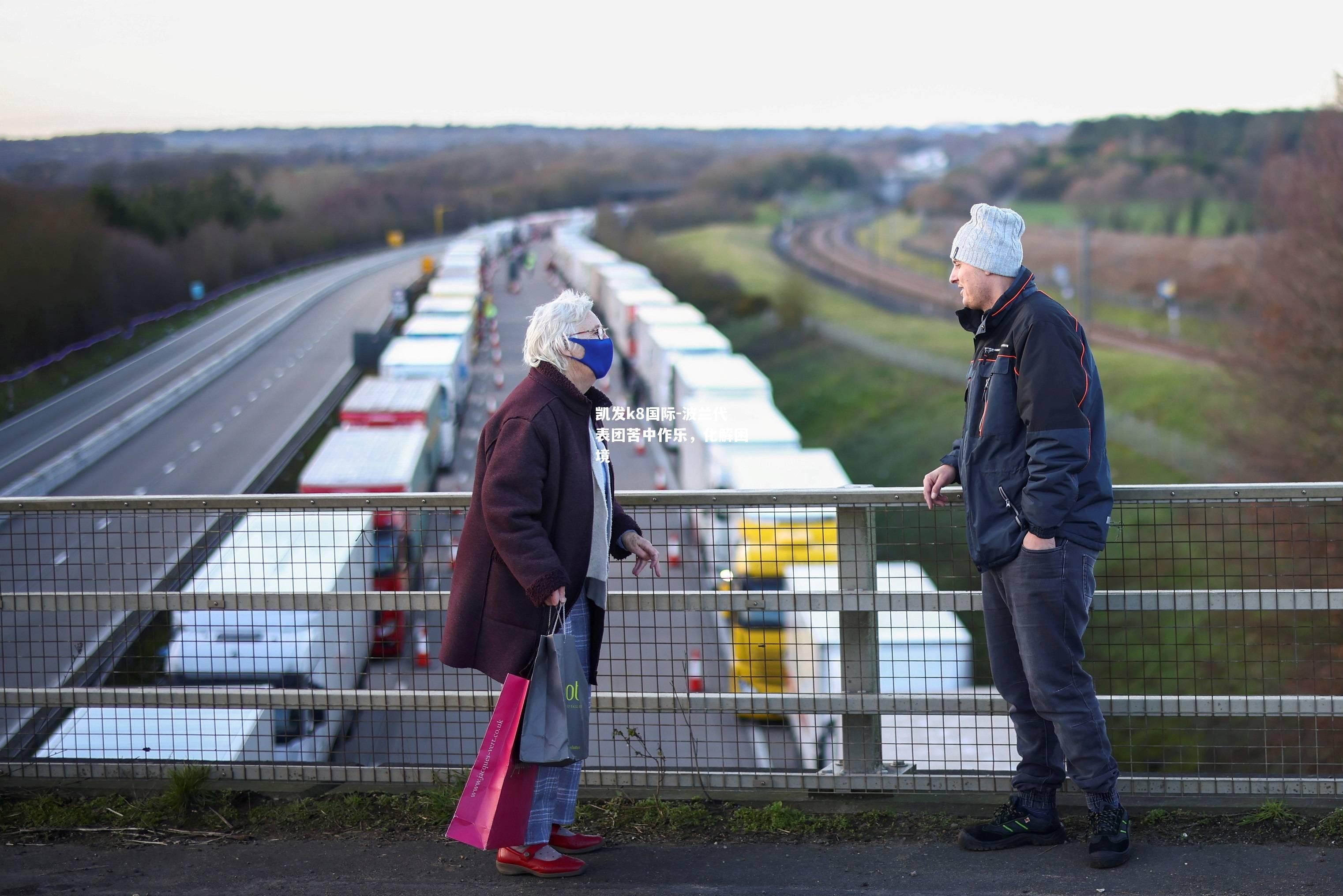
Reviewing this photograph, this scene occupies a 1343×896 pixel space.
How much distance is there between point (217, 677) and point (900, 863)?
3.58 meters

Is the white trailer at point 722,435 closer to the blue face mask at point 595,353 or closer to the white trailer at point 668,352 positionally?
the white trailer at point 668,352

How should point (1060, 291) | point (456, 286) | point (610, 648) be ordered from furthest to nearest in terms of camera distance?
point (1060, 291) → point (456, 286) → point (610, 648)

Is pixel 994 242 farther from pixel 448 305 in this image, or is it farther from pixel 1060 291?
pixel 1060 291

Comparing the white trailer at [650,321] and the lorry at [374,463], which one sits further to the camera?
the white trailer at [650,321]

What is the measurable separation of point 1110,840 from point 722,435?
16.5 m

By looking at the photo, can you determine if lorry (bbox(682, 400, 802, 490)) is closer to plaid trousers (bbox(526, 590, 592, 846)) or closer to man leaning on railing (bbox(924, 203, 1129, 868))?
plaid trousers (bbox(526, 590, 592, 846))

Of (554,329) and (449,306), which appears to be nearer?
(554,329)

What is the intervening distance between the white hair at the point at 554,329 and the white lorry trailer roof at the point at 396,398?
669 inches

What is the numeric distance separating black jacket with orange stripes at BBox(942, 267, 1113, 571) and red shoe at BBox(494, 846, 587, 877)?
1.52 meters

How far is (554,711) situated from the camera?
137 inches

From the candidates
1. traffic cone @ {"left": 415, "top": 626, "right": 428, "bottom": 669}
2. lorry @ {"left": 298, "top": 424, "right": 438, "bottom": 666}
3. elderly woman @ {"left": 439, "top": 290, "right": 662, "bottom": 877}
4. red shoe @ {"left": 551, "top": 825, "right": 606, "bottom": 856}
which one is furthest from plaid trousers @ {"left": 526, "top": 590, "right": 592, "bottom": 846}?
lorry @ {"left": 298, "top": 424, "right": 438, "bottom": 666}

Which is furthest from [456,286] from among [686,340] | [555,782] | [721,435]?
[555,782]

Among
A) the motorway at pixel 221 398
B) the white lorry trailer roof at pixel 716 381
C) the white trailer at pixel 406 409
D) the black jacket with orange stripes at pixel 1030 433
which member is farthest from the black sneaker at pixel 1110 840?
the white lorry trailer roof at pixel 716 381

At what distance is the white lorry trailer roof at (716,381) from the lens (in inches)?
868
